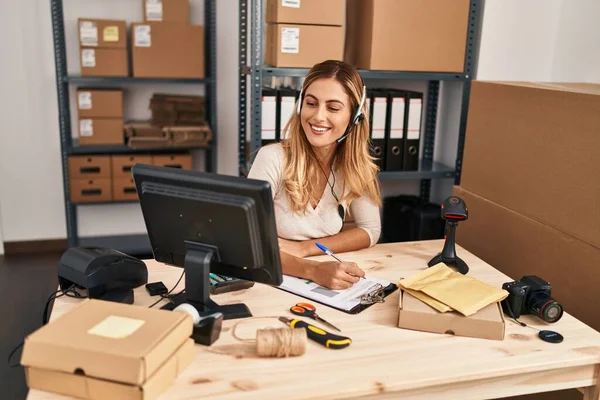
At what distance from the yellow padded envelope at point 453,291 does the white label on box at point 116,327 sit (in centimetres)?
65

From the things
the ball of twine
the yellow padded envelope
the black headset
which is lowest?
the ball of twine

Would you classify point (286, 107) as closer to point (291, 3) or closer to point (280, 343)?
point (291, 3)

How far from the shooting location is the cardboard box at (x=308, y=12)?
2.39 meters

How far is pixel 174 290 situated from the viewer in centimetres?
146

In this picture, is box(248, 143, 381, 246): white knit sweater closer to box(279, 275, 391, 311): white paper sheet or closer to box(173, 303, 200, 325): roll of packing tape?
box(279, 275, 391, 311): white paper sheet

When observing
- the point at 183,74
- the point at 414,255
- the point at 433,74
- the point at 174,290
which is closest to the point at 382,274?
the point at 414,255

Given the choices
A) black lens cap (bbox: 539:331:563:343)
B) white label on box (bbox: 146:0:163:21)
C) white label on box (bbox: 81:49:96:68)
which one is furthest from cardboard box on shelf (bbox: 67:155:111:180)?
black lens cap (bbox: 539:331:563:343)

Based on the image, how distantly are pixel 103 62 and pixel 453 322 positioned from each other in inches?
106

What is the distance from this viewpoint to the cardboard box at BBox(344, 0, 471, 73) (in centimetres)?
251

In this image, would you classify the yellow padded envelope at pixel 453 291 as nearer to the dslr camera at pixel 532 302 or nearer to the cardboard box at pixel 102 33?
the dslr camera at pixel 532 302

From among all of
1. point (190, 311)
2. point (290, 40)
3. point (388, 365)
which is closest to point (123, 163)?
point (290, 40)

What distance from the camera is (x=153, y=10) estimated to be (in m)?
3.32

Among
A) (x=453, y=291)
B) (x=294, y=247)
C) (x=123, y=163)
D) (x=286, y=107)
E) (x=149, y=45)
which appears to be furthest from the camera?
(x=123, y=163)

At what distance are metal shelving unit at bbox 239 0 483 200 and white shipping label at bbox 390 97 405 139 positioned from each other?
131 mm
